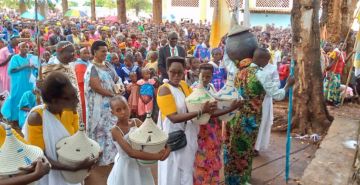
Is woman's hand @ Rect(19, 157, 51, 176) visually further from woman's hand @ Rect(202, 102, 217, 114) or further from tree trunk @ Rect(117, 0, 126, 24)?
tree trunk @ Rect(117, 0, 126, 24)

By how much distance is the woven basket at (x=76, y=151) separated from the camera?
A: 2.32 m

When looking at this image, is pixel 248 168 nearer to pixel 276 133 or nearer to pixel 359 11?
pixel 276 133

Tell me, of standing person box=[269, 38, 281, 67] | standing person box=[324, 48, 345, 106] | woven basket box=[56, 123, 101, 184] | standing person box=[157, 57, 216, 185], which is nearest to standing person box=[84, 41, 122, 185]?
standing person box=[157, 57, 216, 185]

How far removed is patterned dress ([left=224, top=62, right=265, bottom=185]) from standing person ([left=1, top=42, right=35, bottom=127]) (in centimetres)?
418

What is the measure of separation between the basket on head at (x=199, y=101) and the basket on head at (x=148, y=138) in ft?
1.75

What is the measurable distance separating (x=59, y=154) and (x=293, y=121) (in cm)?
542

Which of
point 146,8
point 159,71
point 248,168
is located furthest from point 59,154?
point 146,8

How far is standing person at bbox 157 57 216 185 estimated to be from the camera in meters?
3.18

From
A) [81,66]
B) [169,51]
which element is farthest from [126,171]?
[169,51]

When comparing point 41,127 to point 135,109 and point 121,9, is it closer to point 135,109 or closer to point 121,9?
point 135,109

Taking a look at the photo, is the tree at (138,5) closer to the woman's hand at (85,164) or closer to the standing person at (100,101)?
the standing person at (100,101)

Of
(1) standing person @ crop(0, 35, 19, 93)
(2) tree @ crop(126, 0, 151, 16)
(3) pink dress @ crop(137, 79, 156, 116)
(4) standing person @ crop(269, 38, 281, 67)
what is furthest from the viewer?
(2) tree @ crop(126, 0, 151, 16)

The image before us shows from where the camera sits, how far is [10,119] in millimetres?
6840

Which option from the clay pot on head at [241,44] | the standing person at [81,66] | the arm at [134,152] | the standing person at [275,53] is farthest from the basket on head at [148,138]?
the standing person at [275,53]
